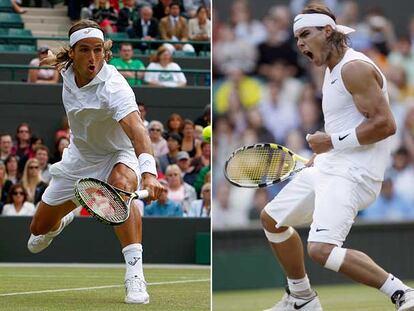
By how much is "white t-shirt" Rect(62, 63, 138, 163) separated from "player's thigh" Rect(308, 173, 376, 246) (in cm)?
174

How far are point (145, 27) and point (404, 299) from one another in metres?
12.5

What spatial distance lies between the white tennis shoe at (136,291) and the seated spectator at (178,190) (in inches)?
263

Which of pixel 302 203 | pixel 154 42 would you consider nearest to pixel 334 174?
pixel 302 203

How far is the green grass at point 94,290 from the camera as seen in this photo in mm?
7824

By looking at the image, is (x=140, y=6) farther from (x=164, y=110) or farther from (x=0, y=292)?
(x=0, y=292)

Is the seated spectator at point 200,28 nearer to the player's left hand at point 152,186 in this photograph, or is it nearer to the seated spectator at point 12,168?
the seated spectator at point 12,168

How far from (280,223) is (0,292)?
9.39 ft

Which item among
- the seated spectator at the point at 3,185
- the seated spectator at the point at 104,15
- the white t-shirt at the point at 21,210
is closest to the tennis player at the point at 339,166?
the white t-shirt at the point at 21,210

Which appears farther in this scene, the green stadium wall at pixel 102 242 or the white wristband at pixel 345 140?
the green stadium wall at pixel 102 242

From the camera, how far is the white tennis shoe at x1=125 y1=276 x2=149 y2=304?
26.1 feet

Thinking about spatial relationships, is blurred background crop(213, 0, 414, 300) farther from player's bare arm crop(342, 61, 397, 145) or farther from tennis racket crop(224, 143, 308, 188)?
player's bare arm crop(342, 61, 397, 145)

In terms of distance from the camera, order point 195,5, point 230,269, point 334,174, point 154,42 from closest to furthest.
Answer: point 334,174 → point 230,269 → point 154,42 → point 195,5

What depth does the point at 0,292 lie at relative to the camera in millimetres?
9000

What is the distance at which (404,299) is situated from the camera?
21.9 ft
